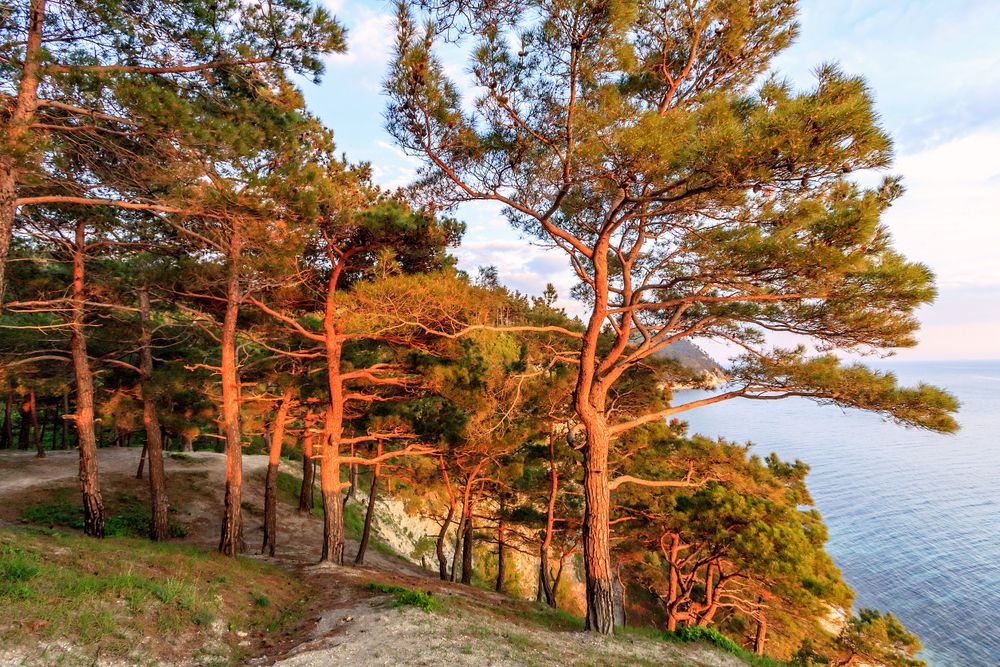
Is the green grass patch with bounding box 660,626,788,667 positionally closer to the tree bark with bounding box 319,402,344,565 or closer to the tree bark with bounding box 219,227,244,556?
the tree bark with bounding box 319,402,344,565

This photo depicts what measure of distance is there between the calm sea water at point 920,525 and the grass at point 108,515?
59.1ft

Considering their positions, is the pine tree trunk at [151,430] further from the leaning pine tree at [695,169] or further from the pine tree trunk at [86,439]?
the leaning pine tree at [695,169]

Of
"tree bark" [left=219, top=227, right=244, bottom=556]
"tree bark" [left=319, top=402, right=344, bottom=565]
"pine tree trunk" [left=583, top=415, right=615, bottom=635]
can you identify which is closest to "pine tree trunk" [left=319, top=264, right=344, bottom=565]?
"tree bark" [left=319, top=402, right=344, bottom=565]

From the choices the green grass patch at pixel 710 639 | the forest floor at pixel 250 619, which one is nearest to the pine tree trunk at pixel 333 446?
the forest floor at pixel 250 619

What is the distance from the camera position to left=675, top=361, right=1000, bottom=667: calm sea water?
21.3 m

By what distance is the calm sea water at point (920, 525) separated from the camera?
69.9 ft

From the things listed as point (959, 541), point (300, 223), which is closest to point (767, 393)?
point (300, 223)

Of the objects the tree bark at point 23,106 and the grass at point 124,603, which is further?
the tree bark at point 23,106

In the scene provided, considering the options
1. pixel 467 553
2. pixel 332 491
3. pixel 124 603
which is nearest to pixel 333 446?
pixel 332 491

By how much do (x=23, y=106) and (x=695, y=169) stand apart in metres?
7.59

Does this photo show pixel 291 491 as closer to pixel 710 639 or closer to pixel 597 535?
pixel 597 535

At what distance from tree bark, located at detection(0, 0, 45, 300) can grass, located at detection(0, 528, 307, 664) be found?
352 centimetres

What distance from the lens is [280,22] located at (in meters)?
5.73

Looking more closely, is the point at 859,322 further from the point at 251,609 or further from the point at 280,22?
the point at 251,609
